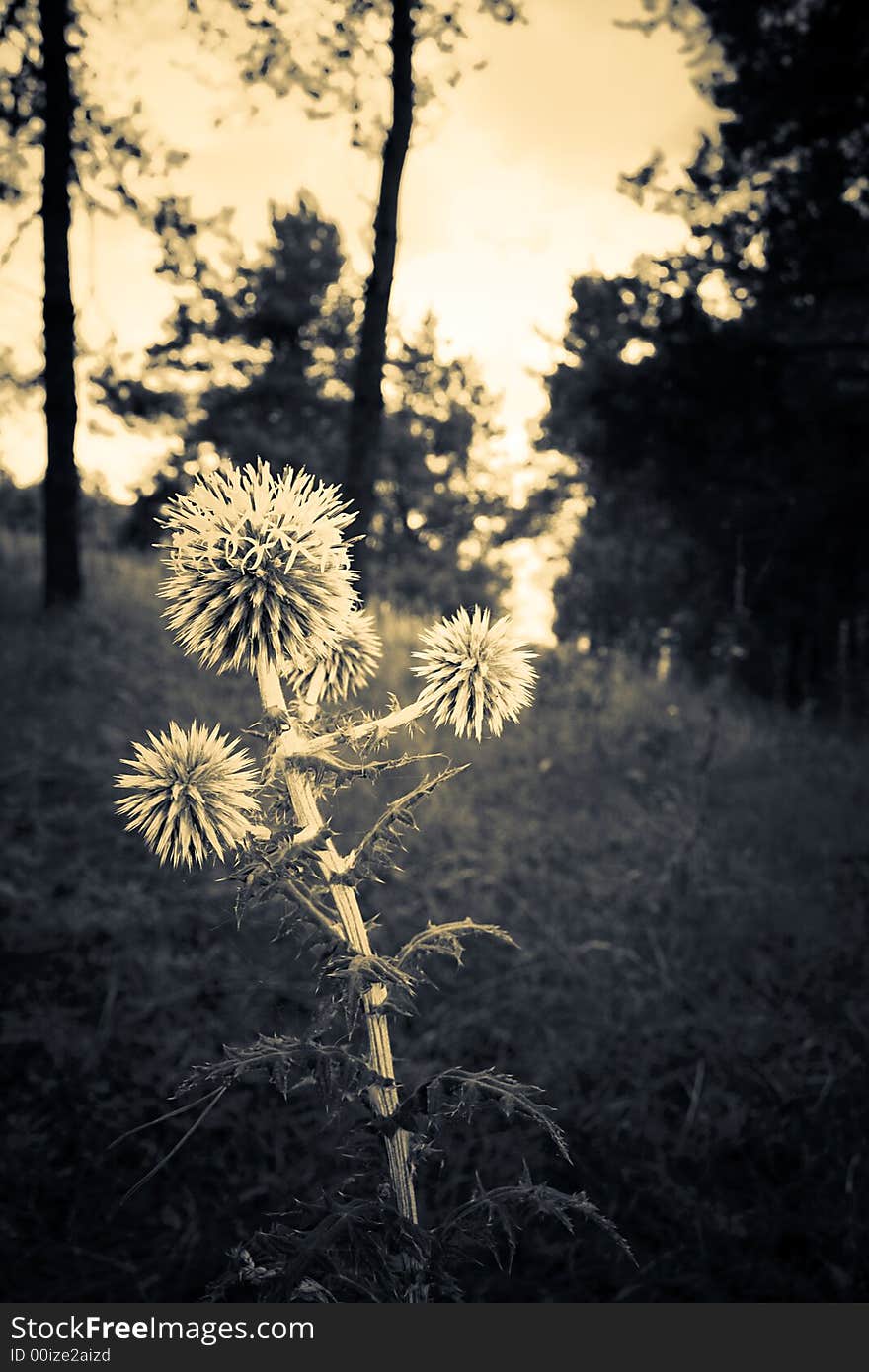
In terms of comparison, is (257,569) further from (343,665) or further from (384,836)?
(384,836)

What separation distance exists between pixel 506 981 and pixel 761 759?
5.39 metres

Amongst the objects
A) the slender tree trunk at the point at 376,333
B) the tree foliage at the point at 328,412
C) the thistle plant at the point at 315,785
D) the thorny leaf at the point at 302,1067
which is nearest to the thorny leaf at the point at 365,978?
the thistle plant at the point at 315,785

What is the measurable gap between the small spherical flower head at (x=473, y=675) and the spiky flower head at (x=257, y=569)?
16 cm

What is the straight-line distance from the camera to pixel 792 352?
423 inches

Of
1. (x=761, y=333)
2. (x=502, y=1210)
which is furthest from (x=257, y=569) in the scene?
(x=761, y=333)

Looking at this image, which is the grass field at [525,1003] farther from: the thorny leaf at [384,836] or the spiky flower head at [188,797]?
the thorny leaf at [384,836]

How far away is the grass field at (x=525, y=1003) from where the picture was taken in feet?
13.2

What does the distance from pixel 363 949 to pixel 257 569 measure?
0.64m

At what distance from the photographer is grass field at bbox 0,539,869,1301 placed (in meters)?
4.02

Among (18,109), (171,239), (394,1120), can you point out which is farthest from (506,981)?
(18,109)

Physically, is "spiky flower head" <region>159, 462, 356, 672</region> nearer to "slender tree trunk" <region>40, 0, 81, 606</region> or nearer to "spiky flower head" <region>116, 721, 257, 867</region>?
"spiky flower head" <region>116, 721, 257, 867</region>

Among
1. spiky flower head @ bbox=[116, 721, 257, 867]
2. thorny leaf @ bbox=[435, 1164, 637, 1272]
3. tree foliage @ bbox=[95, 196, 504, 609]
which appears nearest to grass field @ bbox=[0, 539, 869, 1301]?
spiky flower head @ bbox=[116, 721, 257, 867]

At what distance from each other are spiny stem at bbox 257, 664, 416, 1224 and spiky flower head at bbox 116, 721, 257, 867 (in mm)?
95
